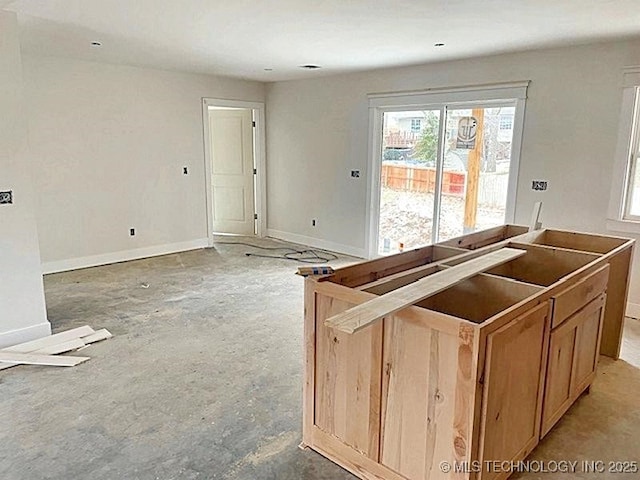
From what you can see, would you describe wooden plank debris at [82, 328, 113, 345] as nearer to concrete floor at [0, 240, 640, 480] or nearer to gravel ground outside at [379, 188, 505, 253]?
concrete floor at [0, 240, 640, 480]

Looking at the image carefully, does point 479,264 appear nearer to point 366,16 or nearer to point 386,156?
point 366,16

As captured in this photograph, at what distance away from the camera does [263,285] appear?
5.11 m

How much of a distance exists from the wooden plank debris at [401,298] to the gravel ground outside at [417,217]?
9.46 feet

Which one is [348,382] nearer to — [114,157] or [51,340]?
[51,340]

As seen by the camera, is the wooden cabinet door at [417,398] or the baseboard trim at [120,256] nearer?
the wooden cabinet door at [417,398]

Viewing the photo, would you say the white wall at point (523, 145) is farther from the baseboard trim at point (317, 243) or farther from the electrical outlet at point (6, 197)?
the electrical outlet at point (6, 197)

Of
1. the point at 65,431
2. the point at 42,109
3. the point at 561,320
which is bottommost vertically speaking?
the point at 65,431

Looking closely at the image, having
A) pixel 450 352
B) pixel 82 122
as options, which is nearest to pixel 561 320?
pixel 450 352

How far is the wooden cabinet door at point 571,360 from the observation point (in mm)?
2246

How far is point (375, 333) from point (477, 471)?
25.6 inches

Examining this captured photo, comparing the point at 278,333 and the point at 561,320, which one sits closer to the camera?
the point at 561,320

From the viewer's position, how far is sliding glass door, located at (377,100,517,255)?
A: 16.4 feet

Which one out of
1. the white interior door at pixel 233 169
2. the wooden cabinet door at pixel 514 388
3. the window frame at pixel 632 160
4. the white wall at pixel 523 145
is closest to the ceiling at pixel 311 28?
the white wall at pixel 523 145

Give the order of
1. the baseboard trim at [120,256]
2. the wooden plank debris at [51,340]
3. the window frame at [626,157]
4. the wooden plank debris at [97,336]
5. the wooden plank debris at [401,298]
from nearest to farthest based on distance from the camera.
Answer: the wooden plank debris at [401,298]
the wooden plank debris at [51,340]
the wooden plank debris at [97,336]
the window frame at [626,157]
the baseboard trim at [120,256]
